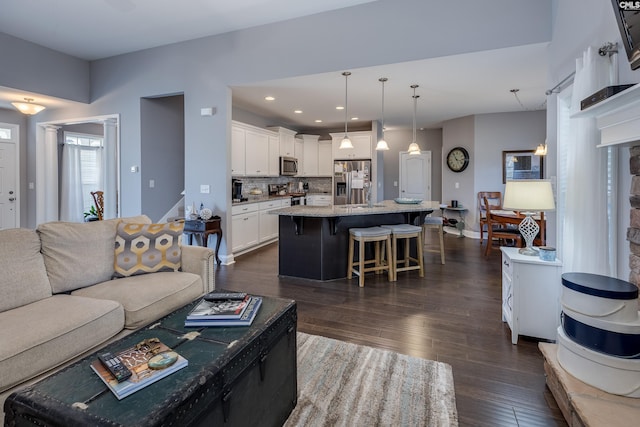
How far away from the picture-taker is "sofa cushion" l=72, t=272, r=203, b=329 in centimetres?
202

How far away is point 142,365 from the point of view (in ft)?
3.81

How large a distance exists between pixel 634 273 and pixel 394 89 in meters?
3.99

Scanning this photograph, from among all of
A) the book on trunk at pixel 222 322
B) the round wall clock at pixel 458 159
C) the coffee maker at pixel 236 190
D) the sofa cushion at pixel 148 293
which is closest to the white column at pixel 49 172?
the coffee maker at pixel 236 190

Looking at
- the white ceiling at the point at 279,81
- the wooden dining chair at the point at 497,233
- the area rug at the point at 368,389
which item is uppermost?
the white ceiling at the point at 279,81

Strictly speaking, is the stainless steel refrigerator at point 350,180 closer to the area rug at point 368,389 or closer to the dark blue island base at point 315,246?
the dark blue island base at point 315,246

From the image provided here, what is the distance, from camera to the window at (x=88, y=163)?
727cm

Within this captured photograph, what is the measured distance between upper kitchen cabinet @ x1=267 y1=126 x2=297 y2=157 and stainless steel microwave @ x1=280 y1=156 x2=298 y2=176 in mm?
130

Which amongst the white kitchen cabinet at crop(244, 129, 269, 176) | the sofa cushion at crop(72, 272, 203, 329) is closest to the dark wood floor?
the sofa cushion at crop(72, 272, 203, 329)

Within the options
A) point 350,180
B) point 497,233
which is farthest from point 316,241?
point 350,180

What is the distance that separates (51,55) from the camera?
5207 millimetres

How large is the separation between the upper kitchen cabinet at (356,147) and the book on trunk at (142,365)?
6654 millimetres

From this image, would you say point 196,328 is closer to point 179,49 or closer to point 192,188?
point 192,188

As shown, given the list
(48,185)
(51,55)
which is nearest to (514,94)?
(51,55)

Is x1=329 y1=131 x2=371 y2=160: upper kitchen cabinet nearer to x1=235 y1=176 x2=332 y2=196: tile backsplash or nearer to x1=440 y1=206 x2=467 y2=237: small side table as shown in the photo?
x1=235 y1=176 x2=332 y2=196: tile backsplash
